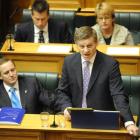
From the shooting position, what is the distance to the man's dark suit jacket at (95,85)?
409 centimetres

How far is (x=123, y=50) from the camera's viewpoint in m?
5.57

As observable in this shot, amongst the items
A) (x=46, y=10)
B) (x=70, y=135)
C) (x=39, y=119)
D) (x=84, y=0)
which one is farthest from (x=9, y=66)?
(x=84, y=0)

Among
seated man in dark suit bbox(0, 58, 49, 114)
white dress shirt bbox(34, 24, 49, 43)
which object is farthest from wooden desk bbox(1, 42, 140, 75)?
seated man in dark suit bbox(0, 58, 49, 114)

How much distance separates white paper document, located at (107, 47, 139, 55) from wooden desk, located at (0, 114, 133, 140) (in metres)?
1.80

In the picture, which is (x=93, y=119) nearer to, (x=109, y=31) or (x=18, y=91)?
(x=18, y=91)

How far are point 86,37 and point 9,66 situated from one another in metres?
0.85

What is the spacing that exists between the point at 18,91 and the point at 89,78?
0.76 meters

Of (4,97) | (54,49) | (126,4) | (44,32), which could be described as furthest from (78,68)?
(126,4)

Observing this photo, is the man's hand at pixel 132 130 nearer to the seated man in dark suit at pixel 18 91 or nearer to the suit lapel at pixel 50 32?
the seated man in dark suit at pixel 18 91

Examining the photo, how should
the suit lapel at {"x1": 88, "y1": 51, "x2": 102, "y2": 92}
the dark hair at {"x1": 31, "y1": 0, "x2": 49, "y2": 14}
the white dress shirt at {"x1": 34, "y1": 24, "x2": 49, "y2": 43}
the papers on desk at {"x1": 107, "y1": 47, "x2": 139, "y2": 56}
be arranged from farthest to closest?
the white dress shirt at {"x1": 34, "y1": 24, "x2": 49, "y2": 43} → the dark hair at {"x1": 31, "y1": 0, "x2": 49, "y2": 14} → the papers on desk at {"x1": 107, "y1": 47, "x2": 139, "y2": 56} → the suit lapel at {"x1": 88, "y1": 51, "x2": 102, "y2": 92}

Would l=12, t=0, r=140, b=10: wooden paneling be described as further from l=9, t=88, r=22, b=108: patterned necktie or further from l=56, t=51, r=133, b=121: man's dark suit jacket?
l=56, t=51, r=133, b=121: man's dark suit jacket

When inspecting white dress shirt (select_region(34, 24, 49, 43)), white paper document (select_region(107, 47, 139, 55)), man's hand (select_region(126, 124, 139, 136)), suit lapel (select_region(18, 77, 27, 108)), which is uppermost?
white dress shirt (select_region(34, 24, 49, 43))

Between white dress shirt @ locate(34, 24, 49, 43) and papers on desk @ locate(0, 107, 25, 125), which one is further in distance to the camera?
white dress shirt @ locate(34, 24, 49, 43)

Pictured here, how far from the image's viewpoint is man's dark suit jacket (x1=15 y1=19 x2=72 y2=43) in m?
6.02
